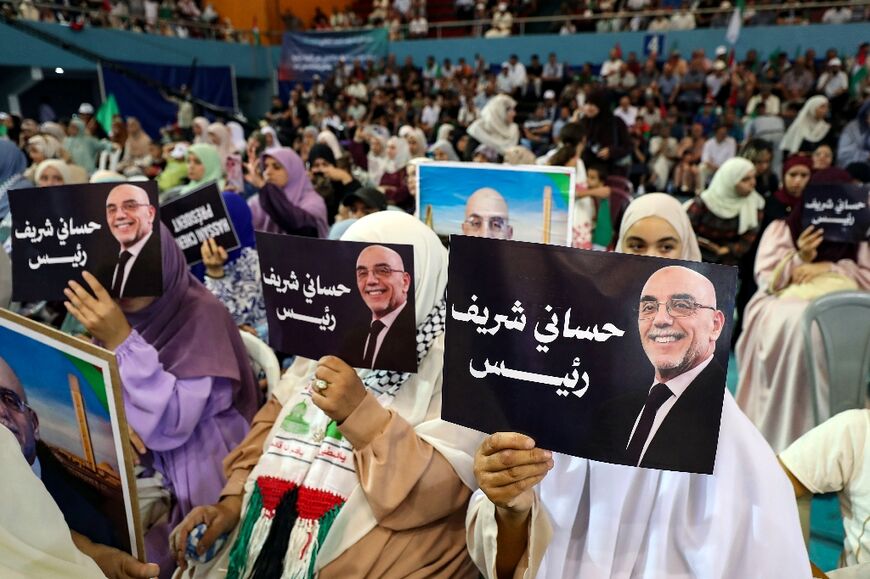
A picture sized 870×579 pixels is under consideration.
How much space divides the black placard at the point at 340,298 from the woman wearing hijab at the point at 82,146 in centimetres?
787

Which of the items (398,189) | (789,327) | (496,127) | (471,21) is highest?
(471,21)

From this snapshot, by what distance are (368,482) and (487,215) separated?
1244 mm

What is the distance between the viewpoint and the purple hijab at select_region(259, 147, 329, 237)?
3.73 metres

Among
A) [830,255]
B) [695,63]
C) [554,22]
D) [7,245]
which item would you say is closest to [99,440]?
[7,245]

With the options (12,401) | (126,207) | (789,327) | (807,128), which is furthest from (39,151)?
(807,128)

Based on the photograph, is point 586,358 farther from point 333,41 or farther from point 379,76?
point 333,41

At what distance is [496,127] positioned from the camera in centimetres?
652

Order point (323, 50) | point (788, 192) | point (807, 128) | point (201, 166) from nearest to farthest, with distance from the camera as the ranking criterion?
point (788, 192) → point (201, 166) → point (807, 128) → point (323, 50)

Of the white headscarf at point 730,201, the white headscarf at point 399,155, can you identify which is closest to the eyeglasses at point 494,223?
the white headscarf at point 730,201

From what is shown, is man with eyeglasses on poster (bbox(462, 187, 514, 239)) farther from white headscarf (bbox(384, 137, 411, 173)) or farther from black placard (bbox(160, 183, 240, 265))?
white headscarf (bbox(384, 137, 411, 173))

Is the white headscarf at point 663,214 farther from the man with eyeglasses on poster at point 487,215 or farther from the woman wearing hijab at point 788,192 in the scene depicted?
the woman wearing hijab at point 788,192

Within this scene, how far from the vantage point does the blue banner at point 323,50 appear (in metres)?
15.2

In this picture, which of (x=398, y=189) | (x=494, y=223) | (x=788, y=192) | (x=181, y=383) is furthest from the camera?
(x=398, y=189)

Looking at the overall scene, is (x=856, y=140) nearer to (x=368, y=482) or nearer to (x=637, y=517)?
(x=637, y=517)
